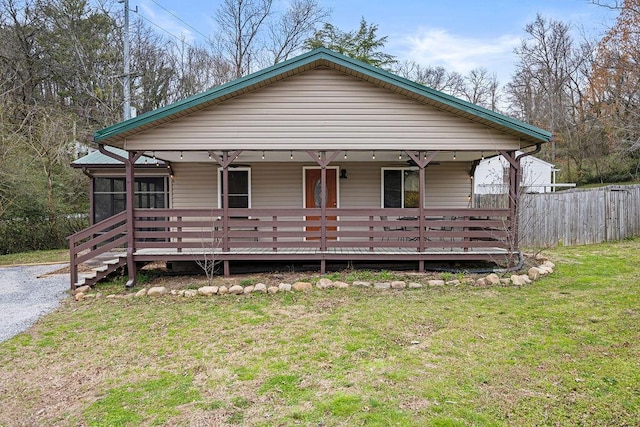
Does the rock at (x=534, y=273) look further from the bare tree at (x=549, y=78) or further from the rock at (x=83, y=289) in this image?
the bare tree at (x=549, y=78)

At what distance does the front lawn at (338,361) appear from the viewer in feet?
9.89

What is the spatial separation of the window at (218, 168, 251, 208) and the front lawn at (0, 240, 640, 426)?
4.12 m

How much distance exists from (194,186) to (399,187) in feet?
18.2

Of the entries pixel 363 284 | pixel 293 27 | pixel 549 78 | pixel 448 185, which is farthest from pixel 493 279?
pixel 549 78

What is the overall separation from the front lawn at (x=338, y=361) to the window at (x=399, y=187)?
418 cm

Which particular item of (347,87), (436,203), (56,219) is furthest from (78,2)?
(436,203)

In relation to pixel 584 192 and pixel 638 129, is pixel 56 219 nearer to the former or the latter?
pixel 584 192

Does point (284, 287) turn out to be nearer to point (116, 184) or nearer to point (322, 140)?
point (322, 140)

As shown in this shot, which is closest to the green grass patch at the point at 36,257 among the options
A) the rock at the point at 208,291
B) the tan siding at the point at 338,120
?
the rock at the point at 208,291

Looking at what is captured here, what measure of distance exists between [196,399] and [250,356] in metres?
0.95

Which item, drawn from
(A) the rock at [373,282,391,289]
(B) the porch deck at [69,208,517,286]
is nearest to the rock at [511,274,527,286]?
(B) the porch deck at [69,208,517,286]

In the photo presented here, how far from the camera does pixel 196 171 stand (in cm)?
1028

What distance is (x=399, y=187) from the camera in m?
10.4

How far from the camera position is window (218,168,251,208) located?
1023cm
